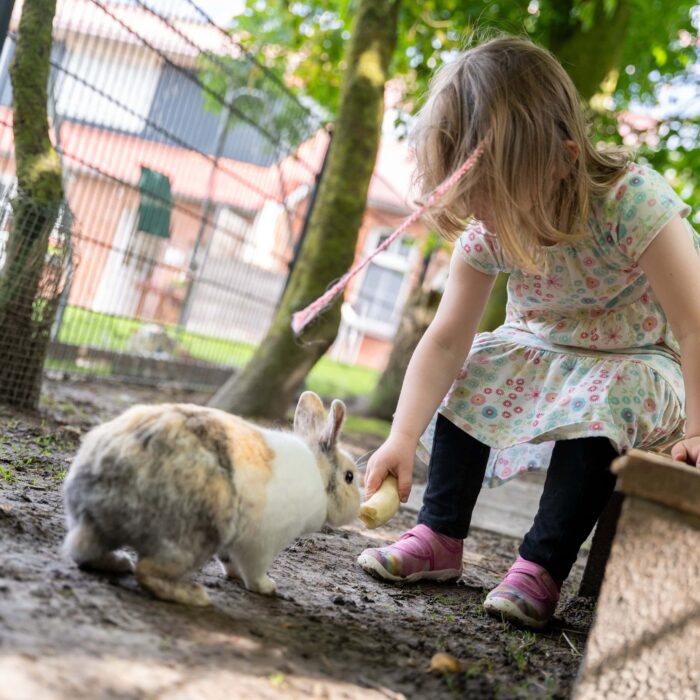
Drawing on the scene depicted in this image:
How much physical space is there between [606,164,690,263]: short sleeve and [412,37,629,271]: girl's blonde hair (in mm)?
47

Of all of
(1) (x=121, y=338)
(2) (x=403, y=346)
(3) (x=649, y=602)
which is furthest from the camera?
(2) (x=403, y=346)

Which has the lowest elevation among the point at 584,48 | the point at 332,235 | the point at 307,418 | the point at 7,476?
the point at 7,476

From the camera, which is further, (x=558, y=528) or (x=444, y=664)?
(x=558, y=528)

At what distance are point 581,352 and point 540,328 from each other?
190mm

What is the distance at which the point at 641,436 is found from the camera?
8.38 feet

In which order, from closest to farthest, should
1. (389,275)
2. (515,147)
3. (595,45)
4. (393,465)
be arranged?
(515,147) → (393,465) → (595,45) → (389,275)

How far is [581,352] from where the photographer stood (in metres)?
2.79

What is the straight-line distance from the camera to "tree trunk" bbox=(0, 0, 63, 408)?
4004 mm

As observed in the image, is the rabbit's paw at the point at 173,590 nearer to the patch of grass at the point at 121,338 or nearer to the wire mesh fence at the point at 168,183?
the wire mesh fence at the point at 168,183

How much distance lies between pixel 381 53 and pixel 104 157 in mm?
1967

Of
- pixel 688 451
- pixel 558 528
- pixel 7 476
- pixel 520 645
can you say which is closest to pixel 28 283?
pixel 7 476

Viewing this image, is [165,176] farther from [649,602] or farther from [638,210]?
[649,602]

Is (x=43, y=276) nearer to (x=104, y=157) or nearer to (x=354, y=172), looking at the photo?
(x=104, y=157)

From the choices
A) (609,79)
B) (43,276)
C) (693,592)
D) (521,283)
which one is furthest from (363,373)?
(693,592)
